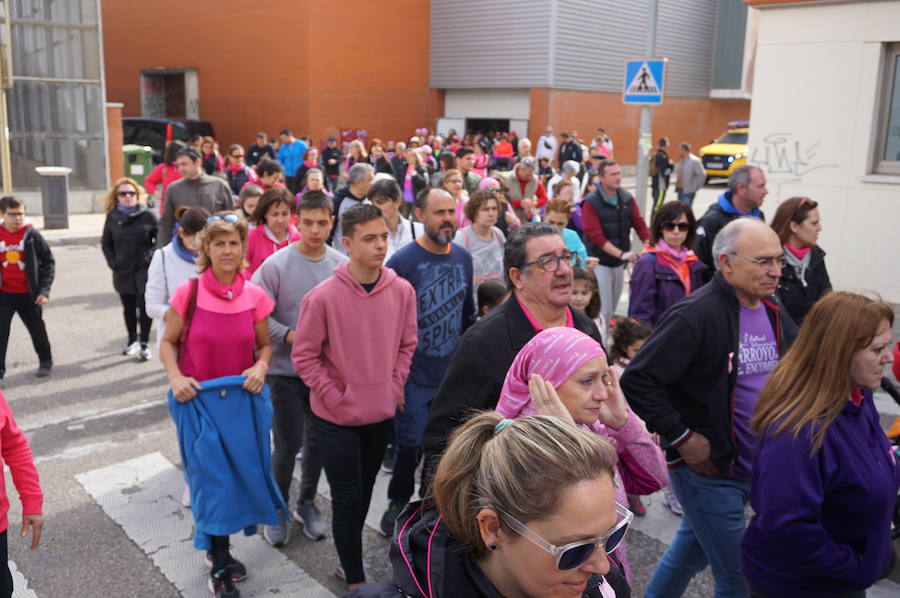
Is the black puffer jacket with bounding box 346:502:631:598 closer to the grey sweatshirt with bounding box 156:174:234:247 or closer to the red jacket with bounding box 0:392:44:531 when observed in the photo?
the red jacket with bounding box 0:392:44:531

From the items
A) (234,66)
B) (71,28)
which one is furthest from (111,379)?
(234,66)

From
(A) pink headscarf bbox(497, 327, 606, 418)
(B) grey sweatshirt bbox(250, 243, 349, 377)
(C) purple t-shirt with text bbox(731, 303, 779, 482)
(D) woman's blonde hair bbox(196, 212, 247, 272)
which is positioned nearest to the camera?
(A) pink headscarf bbox(497, 327, 606, 418)

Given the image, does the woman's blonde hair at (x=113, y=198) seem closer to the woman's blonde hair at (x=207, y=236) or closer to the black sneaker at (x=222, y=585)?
the woman's blonde hair at (x=207, y=236)

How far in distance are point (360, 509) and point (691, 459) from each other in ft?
5.53

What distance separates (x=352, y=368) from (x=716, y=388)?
1.78 metres

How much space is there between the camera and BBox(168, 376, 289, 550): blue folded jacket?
419cm

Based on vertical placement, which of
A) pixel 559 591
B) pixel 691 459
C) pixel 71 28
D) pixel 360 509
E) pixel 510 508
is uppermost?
pixel 71 28

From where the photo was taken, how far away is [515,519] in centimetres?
175

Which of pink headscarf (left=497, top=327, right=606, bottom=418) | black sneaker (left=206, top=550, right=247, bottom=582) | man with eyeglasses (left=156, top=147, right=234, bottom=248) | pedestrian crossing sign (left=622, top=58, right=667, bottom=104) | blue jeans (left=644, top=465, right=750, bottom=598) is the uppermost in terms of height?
pedestrian crossing sign (left=622, top=58, right=667, bottom=104)

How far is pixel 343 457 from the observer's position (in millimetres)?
4113

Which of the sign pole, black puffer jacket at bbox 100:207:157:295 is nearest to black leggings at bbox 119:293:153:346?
black puffer jacket at bbox 100:207:157:295

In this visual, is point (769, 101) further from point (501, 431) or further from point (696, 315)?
point (501, 431)

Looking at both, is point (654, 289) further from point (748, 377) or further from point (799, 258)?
point (748, 377)

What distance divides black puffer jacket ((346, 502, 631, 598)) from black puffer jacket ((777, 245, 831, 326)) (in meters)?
4.02
